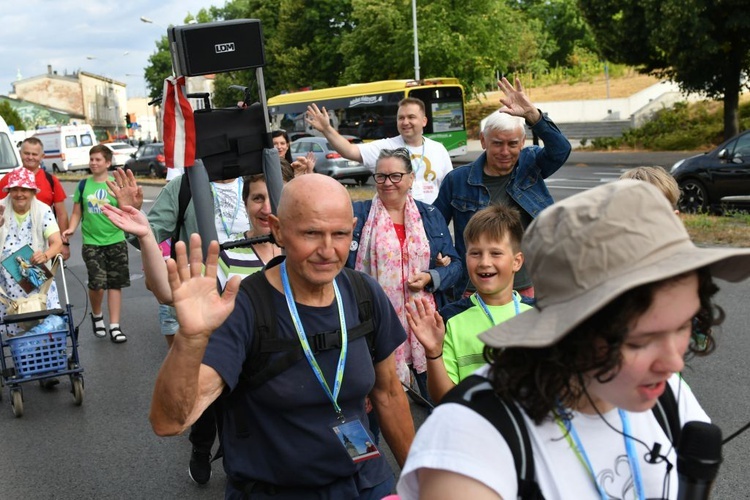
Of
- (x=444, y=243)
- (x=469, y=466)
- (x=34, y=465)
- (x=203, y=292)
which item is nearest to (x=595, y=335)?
(x=469, y=466)

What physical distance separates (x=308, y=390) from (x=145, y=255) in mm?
1335

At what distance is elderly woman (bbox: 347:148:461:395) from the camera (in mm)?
5340

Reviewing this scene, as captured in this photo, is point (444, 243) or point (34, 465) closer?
point (444, 243)

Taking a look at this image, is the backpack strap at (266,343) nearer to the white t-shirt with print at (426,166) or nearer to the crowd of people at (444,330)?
the crowd of people at (444,330)

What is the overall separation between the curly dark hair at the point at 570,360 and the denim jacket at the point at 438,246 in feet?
12.0

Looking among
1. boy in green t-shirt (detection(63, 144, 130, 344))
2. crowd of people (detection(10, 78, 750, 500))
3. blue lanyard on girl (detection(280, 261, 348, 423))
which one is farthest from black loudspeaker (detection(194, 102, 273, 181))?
boy in green t-shirt (detection(63, 144, 130, 344))

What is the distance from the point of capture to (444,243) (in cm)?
546

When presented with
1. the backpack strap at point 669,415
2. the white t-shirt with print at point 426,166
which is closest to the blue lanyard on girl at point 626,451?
the backpack strap at point 669,415

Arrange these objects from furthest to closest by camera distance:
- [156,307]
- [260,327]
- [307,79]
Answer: [307,79] → [156,307] → [260,327]

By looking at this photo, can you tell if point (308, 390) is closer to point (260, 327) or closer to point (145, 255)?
point (260, 327)

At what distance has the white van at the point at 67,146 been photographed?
163 feet

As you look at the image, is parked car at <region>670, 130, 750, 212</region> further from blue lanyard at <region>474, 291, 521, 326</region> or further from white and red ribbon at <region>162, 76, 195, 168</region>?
white and red ribbon at <region>162, 76, 195, 168</region>

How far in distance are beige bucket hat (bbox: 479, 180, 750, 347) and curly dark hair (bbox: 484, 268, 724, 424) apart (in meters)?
0.05

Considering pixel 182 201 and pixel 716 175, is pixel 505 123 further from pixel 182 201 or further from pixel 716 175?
pixel 716 175
